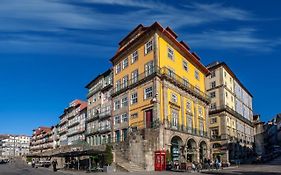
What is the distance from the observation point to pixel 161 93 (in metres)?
43.5

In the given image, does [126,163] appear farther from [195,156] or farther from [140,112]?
[195,156]

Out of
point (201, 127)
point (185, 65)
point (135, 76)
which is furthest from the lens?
point (201, 127)

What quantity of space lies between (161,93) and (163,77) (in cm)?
220

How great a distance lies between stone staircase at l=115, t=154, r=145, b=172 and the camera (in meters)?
36.1

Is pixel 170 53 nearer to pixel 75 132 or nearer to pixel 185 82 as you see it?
pixel 185 82

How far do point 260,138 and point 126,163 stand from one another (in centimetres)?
7336

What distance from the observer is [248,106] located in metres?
93.6

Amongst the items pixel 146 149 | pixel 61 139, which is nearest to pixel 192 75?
pixel 146 149

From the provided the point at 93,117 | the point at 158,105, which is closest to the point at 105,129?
the point at 93,117

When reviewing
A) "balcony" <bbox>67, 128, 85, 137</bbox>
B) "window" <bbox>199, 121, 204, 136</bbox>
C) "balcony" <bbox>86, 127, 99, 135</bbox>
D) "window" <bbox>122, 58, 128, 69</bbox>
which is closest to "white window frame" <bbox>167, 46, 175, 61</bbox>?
"window" <bbox>122, 58, 128, 69</bbox>

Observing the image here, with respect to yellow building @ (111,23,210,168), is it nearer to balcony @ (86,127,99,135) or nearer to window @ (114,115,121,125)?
window @ (114,115,121,125)

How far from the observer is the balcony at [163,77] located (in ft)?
144

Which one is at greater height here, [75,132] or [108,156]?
[75,132]

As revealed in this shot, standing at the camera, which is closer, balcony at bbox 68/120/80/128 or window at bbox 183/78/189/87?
window at bbox 183/78/189/87
